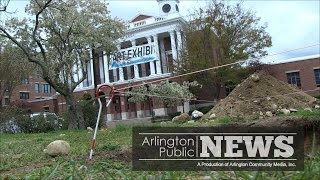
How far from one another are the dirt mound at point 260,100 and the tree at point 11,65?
1689 centimetres

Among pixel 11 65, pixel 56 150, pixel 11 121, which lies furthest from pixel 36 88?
pixel 56 150

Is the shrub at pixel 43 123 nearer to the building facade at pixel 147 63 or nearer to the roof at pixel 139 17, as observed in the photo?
the building facade at pixel 147 63

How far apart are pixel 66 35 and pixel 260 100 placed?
14.4 metres

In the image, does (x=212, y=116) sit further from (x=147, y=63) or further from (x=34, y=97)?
(x=34, y=97)

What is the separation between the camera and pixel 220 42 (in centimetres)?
3766

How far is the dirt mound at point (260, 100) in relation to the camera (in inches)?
586

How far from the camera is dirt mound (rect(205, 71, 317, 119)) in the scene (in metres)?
14.9

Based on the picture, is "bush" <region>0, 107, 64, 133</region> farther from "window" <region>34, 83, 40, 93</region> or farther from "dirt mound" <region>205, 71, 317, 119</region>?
"window" <region>34, 83, 40, 93</region>

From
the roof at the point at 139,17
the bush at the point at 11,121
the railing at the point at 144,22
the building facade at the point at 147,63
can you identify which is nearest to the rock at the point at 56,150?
the bush at the point at 11,121

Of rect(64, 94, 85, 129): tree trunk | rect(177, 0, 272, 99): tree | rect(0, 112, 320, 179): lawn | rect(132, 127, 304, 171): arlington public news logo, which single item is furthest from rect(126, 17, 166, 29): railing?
rect(132, 127, 304, 171): arlington public news logo

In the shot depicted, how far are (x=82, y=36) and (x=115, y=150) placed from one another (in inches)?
705

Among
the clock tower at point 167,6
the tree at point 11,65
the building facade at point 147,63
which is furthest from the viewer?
the clock tower at point 167,6

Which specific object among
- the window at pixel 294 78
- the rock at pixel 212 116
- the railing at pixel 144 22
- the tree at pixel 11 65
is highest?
the railing at pixel 144 22

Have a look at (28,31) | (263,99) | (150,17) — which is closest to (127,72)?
(150,17)
